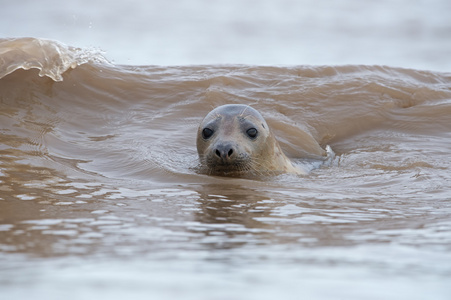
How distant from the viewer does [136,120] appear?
26.2 ft

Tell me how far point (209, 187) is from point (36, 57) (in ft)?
11.8

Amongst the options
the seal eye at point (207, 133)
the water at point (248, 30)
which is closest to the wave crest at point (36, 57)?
the water at point (248, 30)

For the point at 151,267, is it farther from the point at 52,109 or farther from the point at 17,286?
the point at 52,109

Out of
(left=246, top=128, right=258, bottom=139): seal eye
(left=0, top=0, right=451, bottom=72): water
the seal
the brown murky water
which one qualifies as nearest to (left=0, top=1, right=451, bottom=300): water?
the brown murky water

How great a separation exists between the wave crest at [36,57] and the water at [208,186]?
0.02 metres

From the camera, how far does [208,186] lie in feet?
18.3

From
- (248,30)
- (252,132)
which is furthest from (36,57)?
(248,30)

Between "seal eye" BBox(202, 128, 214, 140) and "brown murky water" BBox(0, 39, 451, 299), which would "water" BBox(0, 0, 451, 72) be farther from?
"seal eye" BBox(202, 128, 214, 140)

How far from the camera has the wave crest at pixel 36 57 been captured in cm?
818

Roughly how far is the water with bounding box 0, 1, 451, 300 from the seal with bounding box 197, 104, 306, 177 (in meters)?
0.24

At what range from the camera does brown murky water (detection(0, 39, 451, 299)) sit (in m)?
3.12

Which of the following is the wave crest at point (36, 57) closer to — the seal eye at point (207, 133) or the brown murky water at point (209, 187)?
the brown murky water at point (209, 187)

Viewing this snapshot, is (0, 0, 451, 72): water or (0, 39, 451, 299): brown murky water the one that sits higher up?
(0, 0, 451, 72): water

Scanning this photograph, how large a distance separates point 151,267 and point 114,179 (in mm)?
2623
